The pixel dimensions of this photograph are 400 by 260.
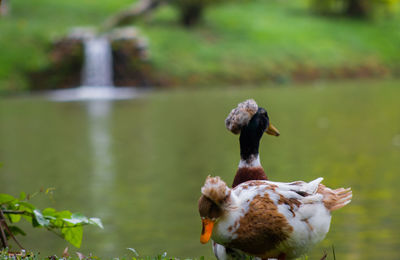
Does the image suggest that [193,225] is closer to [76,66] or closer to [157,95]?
[157,95]

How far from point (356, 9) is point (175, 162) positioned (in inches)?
1286

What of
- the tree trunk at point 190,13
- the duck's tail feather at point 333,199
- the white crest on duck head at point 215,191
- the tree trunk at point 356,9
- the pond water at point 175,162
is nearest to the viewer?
the white crest on duck head at point 215,191

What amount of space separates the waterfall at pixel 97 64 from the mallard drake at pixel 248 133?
26553mm

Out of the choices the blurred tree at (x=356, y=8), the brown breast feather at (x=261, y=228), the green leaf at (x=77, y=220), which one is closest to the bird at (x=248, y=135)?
the brown breast feather at (x=261, y=228)

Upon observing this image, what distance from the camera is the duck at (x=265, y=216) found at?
3607 mm

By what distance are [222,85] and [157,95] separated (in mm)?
4545

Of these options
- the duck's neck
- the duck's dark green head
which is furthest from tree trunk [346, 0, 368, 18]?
the duck's neck

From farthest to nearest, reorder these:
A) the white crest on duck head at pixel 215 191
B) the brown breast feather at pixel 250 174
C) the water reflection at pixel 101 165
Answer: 1. the water reflection at pixel 101 165
2. the brown breast feather at pixel 250 174
3. the white crest on duck head at pixel 215 191

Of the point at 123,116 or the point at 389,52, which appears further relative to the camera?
the point at 389,52

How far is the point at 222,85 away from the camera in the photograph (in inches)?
1212

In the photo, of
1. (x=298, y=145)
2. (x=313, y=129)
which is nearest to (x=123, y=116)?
(x=313, y=129)

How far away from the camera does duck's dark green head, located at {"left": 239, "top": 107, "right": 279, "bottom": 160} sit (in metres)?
4.32

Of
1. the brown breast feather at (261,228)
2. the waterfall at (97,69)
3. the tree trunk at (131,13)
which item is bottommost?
the waterfall at (97,69)

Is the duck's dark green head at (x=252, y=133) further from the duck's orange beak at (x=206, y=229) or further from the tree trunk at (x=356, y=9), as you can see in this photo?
the tree trunk at (x=356, y=9)
